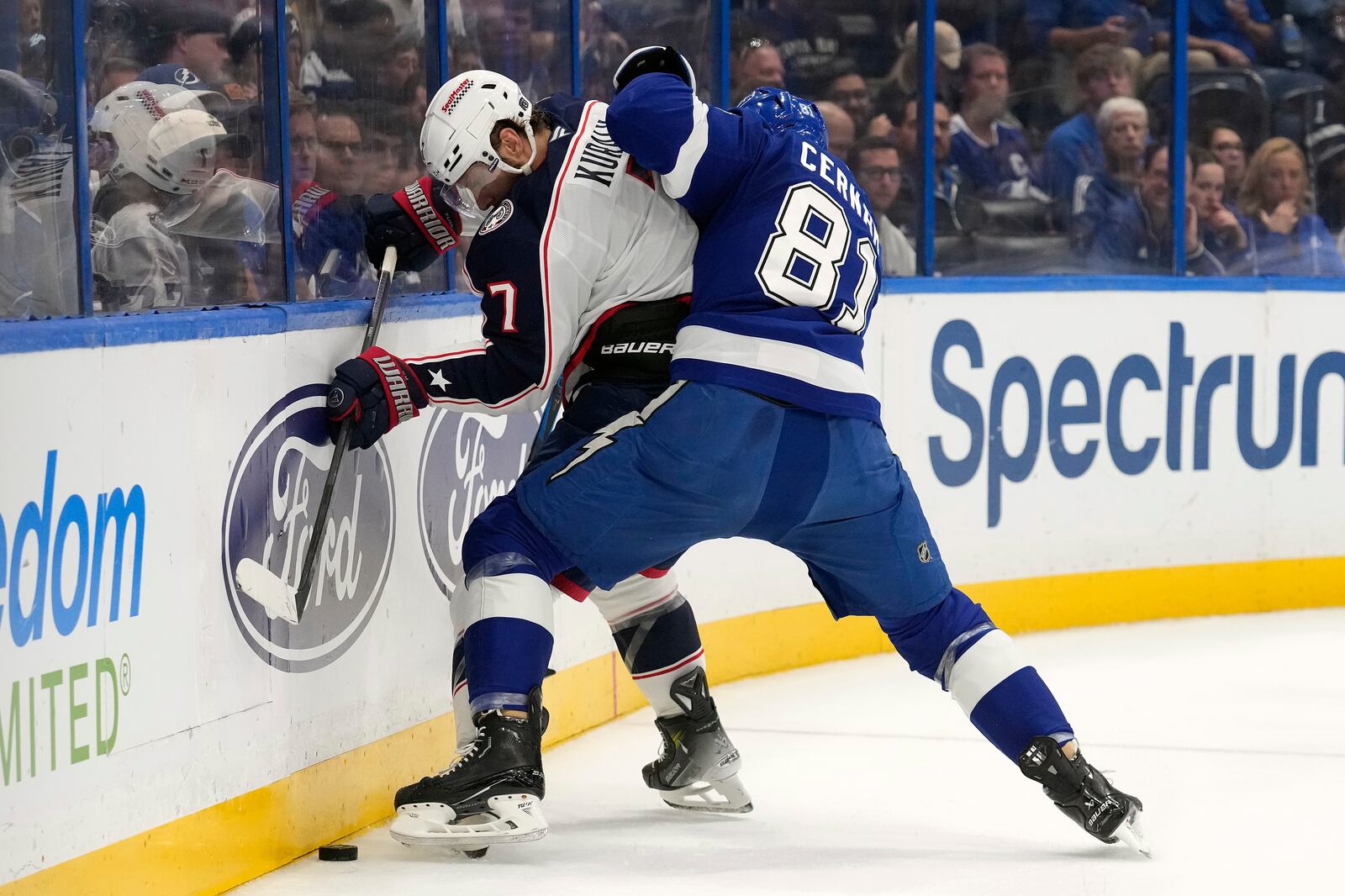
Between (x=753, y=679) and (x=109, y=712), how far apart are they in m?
2.39

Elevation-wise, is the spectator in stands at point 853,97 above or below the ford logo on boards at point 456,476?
above

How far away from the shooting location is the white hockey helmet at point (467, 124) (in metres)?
3.14

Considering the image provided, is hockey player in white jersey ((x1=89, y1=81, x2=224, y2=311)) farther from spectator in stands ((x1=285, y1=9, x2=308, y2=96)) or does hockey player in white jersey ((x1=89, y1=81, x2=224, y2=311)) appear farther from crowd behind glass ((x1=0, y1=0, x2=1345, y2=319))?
spectator in stands ((x1=285, y1=9, x2=308, y2=96))

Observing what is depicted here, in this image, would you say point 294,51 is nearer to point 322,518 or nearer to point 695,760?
point 322,518

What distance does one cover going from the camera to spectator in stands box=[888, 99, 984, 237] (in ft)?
17.6

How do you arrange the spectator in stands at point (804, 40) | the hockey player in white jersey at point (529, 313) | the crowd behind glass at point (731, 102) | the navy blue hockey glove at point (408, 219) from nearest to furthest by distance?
the crowd behind glass at point (731, 102), the hockey player in white jersey at point (529, 313), the navy blue hockey glove at point (408, 219), the spectator in stands at point (804, 40)

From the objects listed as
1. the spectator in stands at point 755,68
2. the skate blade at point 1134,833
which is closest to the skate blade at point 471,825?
the skate blade at point 1134,833

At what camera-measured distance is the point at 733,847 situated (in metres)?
3.29

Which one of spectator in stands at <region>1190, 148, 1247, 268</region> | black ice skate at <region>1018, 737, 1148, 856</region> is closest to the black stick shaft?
black ice skate at <region>1018, 737, 1148, 856</region>

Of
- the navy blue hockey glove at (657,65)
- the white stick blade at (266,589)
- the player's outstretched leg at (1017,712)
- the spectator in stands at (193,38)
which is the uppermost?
the spectator in stands at (193,38)

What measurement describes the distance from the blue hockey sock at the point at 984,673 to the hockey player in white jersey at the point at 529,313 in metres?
0.48

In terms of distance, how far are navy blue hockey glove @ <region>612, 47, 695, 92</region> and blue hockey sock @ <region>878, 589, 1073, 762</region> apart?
96 cm

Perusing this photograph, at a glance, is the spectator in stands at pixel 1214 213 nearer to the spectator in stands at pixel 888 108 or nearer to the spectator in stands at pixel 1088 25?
the spectator in stands at pixel 1088 25

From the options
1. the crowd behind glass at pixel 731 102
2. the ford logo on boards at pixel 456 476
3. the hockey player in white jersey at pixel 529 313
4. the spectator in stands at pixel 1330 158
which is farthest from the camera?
the spectator in stands at pixel 1330 158
